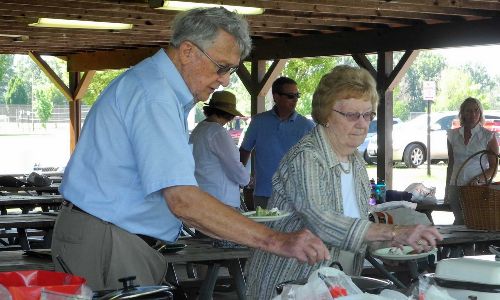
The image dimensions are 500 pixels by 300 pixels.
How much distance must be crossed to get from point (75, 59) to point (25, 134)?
32384 mm

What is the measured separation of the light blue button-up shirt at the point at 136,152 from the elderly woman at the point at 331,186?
0.47 m

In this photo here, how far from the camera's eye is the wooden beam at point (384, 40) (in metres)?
9.63

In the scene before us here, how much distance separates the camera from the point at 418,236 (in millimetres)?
2932

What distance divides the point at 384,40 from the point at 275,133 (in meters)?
3.52

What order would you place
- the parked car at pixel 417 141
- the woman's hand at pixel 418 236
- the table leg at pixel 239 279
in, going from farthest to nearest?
the parked car at pixel 417 141 → the table leg at pixel 239 279 → the woman's hand at pixel 418 236

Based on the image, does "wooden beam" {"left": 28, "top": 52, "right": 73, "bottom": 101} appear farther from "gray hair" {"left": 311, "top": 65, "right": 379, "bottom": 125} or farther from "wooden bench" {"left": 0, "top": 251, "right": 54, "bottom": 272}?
"gray hair" {"left": 311, "top": 65, "right": 379, "bottom": 125}

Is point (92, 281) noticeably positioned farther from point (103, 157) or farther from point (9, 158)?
point (9, 158)

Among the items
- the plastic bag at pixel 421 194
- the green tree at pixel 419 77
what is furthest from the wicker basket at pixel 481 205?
the green tree at pixel 419 77

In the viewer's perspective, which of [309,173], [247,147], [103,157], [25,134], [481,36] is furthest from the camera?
[25,134]

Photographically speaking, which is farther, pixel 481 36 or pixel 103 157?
pixel 481 36

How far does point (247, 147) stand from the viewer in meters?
7.90

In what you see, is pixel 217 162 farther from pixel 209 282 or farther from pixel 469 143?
pixel 469 143

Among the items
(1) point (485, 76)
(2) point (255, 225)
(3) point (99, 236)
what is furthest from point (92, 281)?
(1) point (485, 76)

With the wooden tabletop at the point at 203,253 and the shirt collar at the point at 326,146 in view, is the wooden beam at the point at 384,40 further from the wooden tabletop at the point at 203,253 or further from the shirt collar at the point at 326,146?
the shirt collar at the point at 326,146
